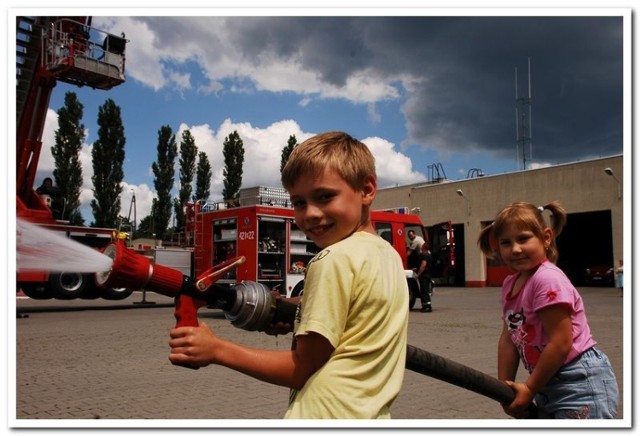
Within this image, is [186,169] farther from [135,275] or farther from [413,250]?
[135,275]

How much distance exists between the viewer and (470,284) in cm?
3581

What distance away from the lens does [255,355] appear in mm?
1473

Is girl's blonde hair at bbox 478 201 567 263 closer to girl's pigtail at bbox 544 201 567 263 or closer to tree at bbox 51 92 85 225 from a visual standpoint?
girl's pigtail at bbox 544 201 567 263

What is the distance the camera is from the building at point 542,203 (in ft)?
98.4

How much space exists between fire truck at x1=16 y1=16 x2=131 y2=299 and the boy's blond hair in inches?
529

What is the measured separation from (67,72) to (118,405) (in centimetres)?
1129

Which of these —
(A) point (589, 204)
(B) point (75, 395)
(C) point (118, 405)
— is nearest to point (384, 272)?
(C) point (118, 405)

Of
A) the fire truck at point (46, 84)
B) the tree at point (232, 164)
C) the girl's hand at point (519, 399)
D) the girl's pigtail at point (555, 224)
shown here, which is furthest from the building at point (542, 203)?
the girl's hand at point (519, 399)

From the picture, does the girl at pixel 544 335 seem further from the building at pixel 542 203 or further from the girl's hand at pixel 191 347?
the building at pixel 542 203

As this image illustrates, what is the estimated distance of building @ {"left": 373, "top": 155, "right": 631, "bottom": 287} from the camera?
3000 cm

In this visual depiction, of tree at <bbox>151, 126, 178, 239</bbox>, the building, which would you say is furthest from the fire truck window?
tree at <bbox>151, 126, 178, 239</bbox>
